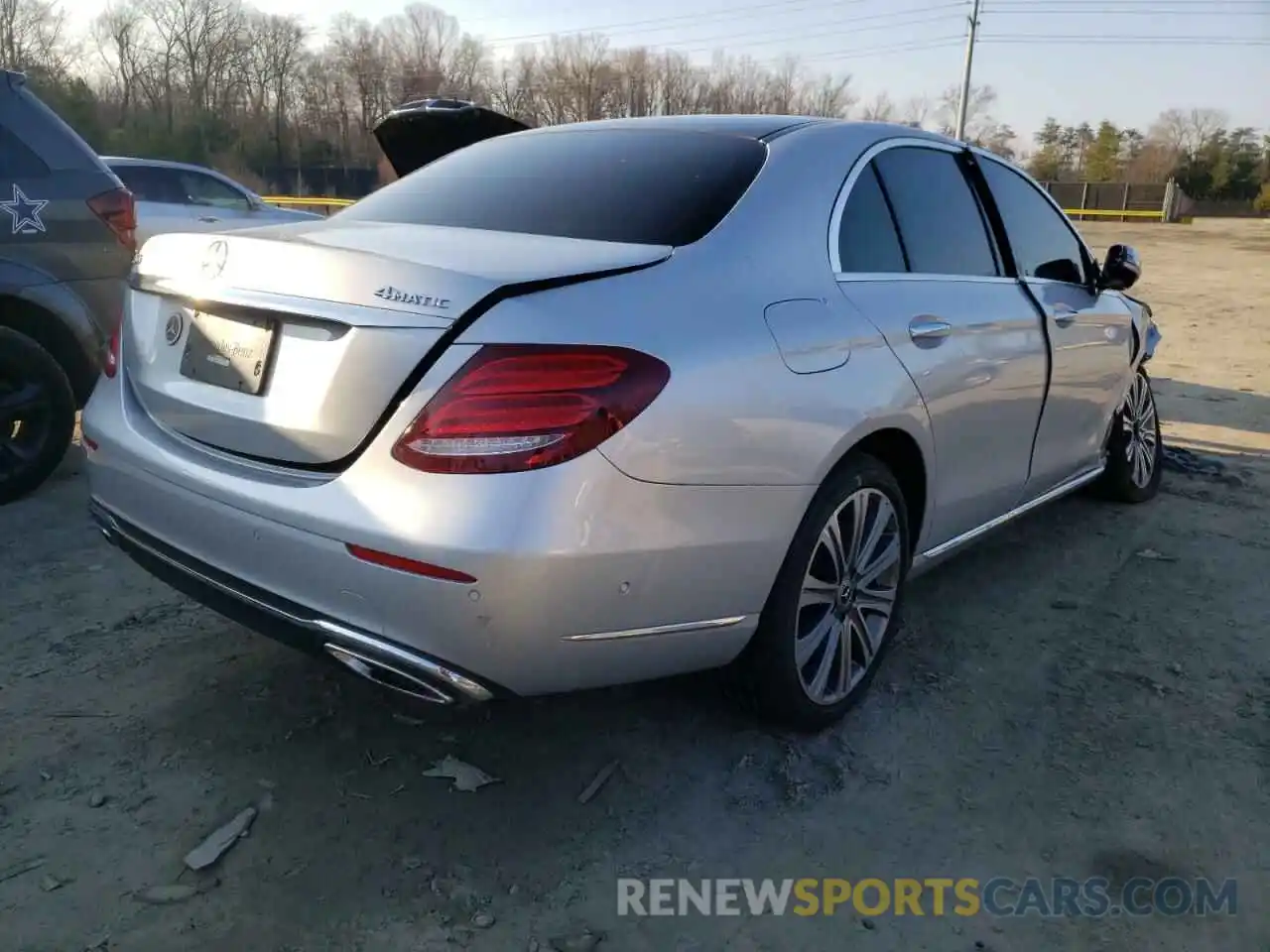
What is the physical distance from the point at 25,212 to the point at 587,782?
147 inches

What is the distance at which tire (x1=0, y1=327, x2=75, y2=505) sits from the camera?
4.45m

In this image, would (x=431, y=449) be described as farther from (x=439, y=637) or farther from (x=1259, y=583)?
(x=1259, y=583)

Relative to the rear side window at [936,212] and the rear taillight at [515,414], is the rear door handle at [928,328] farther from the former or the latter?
the rear taillight at [515,414]

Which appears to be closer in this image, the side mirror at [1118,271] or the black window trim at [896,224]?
the black window trim at [896,224]

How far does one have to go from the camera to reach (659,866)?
7.57 ft

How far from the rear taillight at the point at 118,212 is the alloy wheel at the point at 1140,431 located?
4.76 meters

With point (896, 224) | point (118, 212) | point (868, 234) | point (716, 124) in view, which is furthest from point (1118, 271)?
point (118, 212)

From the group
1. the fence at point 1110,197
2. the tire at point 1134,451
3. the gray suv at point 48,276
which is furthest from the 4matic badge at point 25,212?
the fence at point 1110,197

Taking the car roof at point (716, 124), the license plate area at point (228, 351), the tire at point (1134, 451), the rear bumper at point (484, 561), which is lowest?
the tire at point (1134, 451)

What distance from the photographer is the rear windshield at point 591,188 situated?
260 centimetres

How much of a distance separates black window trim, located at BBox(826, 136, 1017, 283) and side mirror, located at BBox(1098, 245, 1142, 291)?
3.11ft

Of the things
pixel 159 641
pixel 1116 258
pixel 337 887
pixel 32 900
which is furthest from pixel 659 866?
pixel 1116 258

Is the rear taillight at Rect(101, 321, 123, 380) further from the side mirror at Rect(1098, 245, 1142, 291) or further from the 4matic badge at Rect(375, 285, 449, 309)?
the side mirror at Rect(1098, 245, 1142, 291)

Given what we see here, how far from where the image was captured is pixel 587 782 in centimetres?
261
